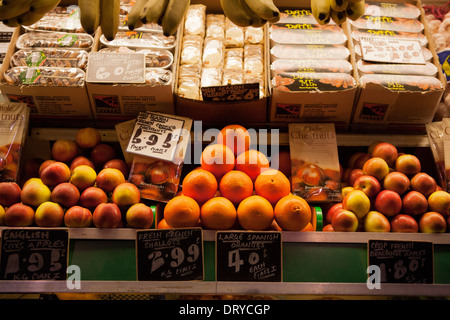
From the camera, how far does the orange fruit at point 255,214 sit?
144cm

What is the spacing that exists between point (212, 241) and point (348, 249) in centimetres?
55

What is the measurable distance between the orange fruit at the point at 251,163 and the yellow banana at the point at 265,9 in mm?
590

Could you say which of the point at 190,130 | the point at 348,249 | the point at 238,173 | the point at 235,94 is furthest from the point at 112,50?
the point at 348,249

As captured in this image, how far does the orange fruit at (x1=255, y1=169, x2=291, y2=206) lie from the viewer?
153cm

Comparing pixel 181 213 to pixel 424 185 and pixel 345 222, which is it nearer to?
pixel 345 222

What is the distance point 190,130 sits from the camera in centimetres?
183

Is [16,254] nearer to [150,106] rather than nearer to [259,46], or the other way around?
[150,106]

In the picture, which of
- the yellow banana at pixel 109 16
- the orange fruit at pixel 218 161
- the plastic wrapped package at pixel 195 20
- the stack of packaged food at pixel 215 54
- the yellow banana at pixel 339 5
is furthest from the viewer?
the plastic wrapped package at pixel 195 20

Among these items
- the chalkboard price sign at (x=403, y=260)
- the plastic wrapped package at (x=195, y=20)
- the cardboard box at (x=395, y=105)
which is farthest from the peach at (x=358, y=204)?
the plastic wrapped package at (x=195, y=20)

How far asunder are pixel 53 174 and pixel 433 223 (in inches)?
63.1

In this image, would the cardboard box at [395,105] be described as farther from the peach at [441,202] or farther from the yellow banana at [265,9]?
the yellow banana at [265,9]

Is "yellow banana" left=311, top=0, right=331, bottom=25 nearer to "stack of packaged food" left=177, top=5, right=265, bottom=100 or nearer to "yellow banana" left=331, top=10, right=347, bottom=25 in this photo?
"yellow banana" left=331, top=10, right=347, bottom=25

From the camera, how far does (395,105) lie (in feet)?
5.86

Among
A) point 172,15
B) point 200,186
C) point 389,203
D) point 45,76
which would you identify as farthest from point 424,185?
point 45,76
